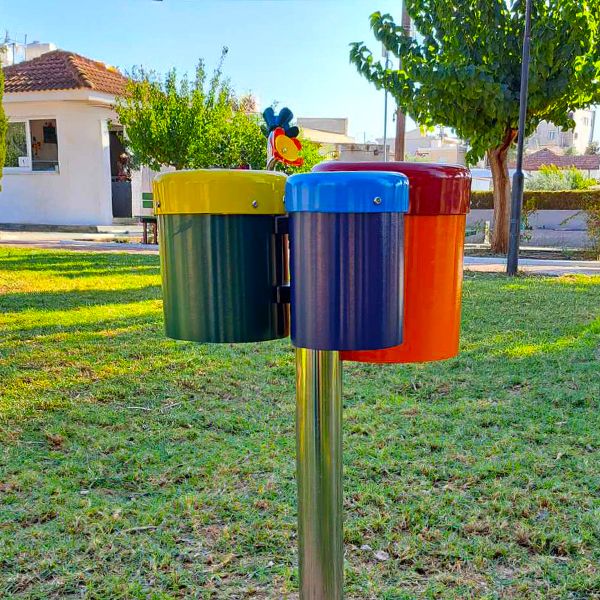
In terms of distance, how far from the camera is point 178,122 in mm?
12195

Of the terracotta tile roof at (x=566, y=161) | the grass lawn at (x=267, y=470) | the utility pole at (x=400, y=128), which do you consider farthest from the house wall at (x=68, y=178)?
the terracotta tile roof at (x=566, y=161)

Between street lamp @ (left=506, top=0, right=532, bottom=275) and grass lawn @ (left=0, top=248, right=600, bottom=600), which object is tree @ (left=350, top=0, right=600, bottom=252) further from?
grass lawn @ (left=0, top=248, right=600, bottom=600)

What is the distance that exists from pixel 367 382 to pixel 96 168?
42.2ft

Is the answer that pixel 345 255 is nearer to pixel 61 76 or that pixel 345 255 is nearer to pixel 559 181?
pixel 61 76

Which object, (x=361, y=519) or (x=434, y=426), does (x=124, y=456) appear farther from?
(x=434, y=426)

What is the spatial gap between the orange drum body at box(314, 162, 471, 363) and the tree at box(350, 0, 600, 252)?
344 inches

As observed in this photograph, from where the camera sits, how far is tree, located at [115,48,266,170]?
480 inches

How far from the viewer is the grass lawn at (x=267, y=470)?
2.06 meters

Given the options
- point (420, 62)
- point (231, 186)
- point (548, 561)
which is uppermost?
point (420, 62)

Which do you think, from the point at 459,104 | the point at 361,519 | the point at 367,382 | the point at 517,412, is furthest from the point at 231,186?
the point at 459,104

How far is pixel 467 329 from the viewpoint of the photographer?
5234mm

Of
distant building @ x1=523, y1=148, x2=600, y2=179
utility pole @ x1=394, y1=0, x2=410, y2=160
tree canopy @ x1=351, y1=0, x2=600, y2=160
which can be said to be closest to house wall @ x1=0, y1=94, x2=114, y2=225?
utility pole @ x1=394, y1=0, x2=410, y2=160

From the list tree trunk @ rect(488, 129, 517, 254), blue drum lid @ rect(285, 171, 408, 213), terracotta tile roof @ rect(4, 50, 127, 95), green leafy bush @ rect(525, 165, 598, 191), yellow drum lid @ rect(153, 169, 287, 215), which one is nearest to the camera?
blue drum lid @ rect(285, 171, 408, 213)

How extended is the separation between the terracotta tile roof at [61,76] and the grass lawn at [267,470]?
11718mm
